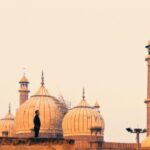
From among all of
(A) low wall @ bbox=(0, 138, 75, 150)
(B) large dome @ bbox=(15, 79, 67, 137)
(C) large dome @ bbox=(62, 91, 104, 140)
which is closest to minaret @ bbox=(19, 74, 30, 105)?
(B) large dome @ bbox=(15, 79, 67, 137)

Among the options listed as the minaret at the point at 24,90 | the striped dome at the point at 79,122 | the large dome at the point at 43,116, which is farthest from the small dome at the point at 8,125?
the striped dome at the point at 79,122

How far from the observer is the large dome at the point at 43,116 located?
99625 mm

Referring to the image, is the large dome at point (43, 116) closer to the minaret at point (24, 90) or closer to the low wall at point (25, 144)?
the minaret at point (24, 90)

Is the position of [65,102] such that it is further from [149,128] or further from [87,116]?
[149,128]

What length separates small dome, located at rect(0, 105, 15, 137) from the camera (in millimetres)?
109075

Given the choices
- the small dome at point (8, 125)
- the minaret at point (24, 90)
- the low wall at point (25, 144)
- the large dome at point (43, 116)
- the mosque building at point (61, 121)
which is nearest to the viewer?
the low wall at point (25, 144)

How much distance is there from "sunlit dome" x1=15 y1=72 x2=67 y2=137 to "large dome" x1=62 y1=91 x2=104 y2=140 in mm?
2615

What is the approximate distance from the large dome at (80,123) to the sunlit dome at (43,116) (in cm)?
261

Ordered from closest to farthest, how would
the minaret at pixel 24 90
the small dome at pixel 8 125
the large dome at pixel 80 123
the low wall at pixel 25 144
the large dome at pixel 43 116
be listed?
the low wall at pixel 25 144
the large dome at pixel 80 123
the large dome at pixel 43 116
the small dome at pixel 8 125
the minaret at pixel 24 90

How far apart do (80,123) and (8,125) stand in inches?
660

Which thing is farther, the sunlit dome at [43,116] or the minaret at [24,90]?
the minaret at [24,90]

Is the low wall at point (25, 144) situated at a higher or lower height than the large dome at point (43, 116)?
lower

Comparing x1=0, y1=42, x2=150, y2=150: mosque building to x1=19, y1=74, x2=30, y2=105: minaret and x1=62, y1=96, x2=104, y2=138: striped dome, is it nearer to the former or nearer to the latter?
x1=62, y1=96, x2=104, y2=138: striped dome

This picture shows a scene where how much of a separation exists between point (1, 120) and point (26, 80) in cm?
687
